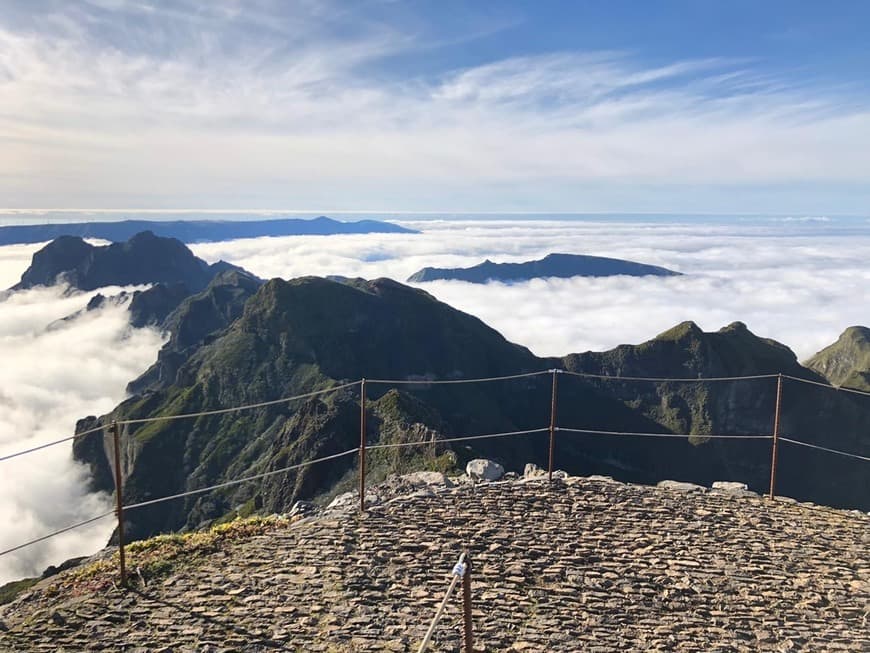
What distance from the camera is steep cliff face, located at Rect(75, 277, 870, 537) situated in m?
112

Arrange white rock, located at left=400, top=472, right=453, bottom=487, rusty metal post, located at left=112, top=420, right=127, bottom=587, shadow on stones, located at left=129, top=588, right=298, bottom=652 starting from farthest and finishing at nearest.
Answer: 1. white rock, located at left=400, top=472, right=453, bottom=487
2. rusty metal post, located at left=112, top=420, right=127, bottom=587
3. shadow on stones, located at left=129, top=588, right=298, bottom=652

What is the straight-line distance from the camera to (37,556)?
126562 millimetres

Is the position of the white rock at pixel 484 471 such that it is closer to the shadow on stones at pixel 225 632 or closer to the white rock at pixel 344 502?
the white rock at pixel 344 502

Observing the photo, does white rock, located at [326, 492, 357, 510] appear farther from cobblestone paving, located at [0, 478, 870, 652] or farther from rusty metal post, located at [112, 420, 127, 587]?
rusty metal post, located at [112, 420, 127, 587]

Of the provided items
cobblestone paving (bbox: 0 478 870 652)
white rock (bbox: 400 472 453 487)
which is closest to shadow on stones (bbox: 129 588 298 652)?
cobblestone paving (bbox: 0 478 870 652)

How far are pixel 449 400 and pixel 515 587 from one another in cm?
12094

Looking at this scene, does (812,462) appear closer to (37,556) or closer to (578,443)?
(578,443)

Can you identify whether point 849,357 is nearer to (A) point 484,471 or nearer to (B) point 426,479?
(A) point 484,471

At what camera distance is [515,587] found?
1027 centimetres

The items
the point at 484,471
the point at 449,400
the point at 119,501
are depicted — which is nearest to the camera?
the point at 119,501

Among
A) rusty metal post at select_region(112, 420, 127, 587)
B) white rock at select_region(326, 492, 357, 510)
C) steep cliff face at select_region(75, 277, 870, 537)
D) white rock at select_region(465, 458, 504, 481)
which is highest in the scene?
rusty metal post at select_region(112, 420, 127, 587)

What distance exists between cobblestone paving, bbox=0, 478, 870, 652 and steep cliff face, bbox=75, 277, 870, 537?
7820 cm

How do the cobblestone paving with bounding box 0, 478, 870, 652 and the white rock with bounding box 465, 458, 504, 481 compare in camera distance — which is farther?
the white rock with bounding box 465, 458, 504, 481

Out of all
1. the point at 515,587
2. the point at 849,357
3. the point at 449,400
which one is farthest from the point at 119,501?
the point at 849,357
